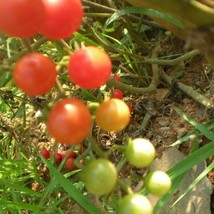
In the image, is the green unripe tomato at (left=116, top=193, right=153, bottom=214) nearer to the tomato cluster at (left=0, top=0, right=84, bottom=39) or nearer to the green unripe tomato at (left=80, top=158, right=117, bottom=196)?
the green unripe tomato at (left=80, top=158, right=117, bottom=196)

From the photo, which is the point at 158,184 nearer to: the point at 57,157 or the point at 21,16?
the point at 21,16

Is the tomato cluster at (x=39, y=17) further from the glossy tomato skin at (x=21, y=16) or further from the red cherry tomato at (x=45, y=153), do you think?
the red cherry tomato at (x=45, y=153)

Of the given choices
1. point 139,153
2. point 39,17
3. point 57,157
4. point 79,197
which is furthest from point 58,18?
point 57,157

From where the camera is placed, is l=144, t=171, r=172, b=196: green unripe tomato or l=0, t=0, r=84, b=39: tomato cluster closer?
l=0, t=0, r=84, b=39: tomato cluster

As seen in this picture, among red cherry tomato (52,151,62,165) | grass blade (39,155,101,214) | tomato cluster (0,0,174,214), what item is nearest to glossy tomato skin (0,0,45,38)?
Answer: tomato cluster (0,0,174,214)

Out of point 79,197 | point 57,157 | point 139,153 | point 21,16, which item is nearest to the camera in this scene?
point 21,16

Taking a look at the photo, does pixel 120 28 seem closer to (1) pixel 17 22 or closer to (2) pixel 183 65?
(2) pixel 183 65

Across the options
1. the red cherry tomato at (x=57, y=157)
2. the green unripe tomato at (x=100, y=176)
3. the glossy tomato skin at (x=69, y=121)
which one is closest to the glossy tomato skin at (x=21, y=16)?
the glossy tomato skin at (x=69, y=121)
